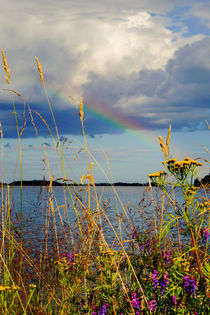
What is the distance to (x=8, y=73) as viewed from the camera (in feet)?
11.7

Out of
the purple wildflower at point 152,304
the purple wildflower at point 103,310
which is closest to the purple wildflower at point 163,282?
the purple wildflower at point 152,304

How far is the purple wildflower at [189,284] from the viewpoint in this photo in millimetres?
2077

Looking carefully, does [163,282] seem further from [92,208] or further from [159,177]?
[92,208]

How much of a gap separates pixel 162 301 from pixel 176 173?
88 cm

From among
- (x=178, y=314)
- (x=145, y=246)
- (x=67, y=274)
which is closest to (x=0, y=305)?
(x=67, y=274)

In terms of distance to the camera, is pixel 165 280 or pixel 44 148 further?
pixel 44 148

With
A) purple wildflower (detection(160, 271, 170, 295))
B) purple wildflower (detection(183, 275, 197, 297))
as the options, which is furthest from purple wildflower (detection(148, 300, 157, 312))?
purple wildflower (detection(183, 275, 197, 297))

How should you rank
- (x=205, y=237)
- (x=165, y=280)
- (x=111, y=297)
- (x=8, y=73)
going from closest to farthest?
(x=111, y=297)
(x=165, y=280)
(x=205, y=237)
(x=8, y=73)

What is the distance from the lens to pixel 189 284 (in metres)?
2.09

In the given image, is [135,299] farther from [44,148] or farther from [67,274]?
[44,148]

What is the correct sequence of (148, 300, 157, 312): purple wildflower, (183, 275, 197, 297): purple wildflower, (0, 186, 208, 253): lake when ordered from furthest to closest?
(0, 186, 208, 253): lake → (148, 300, 157, 312): purple wildflower → (183, 275, 197, 297): purple wildflower

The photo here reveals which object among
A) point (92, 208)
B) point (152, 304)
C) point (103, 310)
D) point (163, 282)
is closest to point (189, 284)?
point (163, 282)

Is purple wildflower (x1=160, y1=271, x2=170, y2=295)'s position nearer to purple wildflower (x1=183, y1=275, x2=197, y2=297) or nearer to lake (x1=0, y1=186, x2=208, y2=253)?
purple wildflower (x1=183, y1=275, x2=197, y2=297)

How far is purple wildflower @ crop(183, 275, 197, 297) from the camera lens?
2.08m
